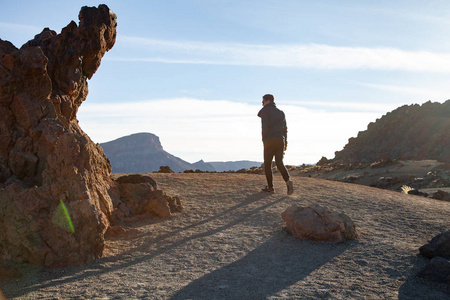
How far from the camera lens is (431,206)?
9.46m

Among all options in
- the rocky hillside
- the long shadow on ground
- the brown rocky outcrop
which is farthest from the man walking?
the rocky hillside

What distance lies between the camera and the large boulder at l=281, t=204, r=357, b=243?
676 centimetres

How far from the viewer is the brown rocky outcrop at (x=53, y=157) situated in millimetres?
5621

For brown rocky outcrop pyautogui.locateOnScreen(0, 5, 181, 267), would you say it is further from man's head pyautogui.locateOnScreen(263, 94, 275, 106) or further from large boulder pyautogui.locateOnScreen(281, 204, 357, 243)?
man's head pyautogui.locateOnScreen(263, 94, 275, 106)

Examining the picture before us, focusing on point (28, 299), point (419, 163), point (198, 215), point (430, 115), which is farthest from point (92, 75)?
point (430, 115)

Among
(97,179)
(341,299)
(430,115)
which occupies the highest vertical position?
(430,115)

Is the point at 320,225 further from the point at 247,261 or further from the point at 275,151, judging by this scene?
the point at 275,151

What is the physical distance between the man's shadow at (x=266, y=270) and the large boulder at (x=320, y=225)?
151 millimetres

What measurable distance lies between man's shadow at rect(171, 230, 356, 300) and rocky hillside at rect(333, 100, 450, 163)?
39228 mm

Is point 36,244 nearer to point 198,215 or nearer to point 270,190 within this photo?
point 198,215

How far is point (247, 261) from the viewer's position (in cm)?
572

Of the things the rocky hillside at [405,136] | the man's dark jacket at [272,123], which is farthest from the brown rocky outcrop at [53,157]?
the rocky hillside at [405,136]

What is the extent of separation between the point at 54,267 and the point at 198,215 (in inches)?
130

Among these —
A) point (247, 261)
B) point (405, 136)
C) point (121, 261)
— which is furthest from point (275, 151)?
point (405, 136)
